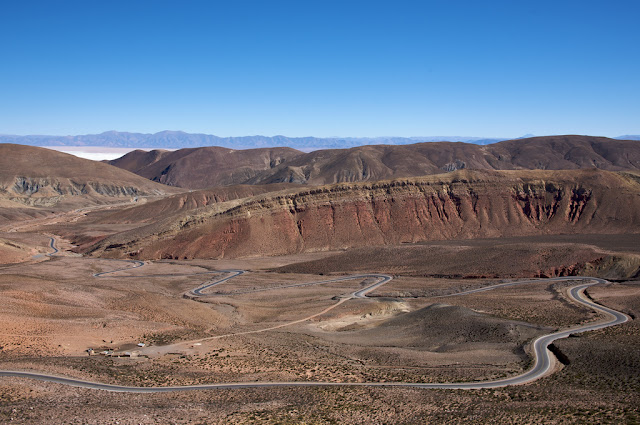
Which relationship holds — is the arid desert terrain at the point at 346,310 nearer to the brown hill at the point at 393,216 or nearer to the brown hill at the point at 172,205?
the brown hill at the point at 393,216

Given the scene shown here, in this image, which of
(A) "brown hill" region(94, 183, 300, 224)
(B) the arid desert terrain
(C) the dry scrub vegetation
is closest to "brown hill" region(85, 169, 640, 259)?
(B) the arid desert terrain

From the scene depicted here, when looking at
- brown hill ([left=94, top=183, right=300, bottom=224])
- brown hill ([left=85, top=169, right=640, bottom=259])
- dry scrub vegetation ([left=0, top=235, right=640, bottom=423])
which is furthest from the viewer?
brown hill ([left=94, top=183, right=300, bottom=224])

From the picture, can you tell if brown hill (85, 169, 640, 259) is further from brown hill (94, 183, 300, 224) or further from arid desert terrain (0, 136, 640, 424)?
brown hill (94, 183, 300, 224)

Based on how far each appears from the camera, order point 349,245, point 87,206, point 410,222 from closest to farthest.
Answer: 1. point 349,245
2. point 410,222
3. point 87,206

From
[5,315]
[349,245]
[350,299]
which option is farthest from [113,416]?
[349,245]

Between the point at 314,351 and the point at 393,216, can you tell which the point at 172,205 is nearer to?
the point at 393,216

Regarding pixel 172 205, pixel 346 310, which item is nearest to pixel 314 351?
pixel 346 310

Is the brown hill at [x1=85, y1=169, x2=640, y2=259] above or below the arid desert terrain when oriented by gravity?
above

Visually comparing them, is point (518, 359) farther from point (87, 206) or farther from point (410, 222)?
point (87, 206)
